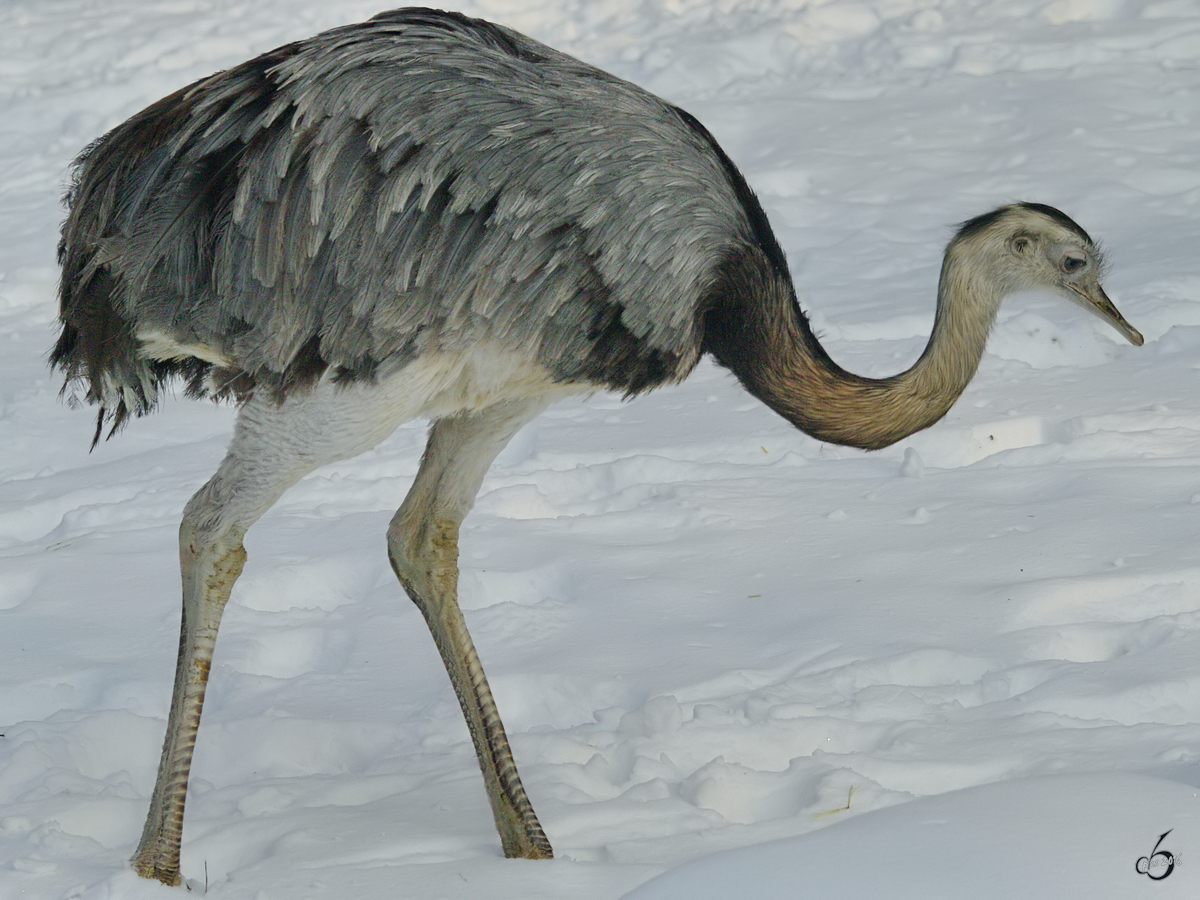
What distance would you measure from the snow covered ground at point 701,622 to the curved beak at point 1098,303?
0.58 m

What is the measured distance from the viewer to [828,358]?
9.77 feet

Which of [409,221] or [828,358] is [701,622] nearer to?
[828,358]

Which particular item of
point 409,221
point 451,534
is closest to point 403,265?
point 409,221

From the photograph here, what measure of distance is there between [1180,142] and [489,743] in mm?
4922

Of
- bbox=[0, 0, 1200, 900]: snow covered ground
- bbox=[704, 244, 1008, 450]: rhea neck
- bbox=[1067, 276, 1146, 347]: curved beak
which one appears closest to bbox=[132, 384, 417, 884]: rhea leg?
bbox=[0, 0, 1200, 900]: snow covered ground

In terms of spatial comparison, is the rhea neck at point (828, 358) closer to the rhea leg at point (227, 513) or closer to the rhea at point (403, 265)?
the rhea at point (403, 265)

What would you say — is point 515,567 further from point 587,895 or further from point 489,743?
point 587,895

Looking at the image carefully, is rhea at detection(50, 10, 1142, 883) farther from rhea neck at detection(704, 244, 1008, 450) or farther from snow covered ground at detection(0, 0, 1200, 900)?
snow covered ground at detection(0, 0, 1200, 900)

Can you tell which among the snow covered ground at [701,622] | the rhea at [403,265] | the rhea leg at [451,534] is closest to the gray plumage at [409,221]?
the rhea at [403,265]

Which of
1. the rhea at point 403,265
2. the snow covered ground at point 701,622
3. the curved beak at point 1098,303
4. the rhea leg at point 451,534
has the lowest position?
A: the snow covered ground at point 701,622

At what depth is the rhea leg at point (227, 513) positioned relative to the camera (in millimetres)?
2699

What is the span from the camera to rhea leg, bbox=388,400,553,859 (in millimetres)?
2998

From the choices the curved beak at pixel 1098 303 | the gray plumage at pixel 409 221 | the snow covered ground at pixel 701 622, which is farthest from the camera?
the curved beak at pixel 1098 303

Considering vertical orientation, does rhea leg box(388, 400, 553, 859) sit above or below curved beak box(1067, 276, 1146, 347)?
below
